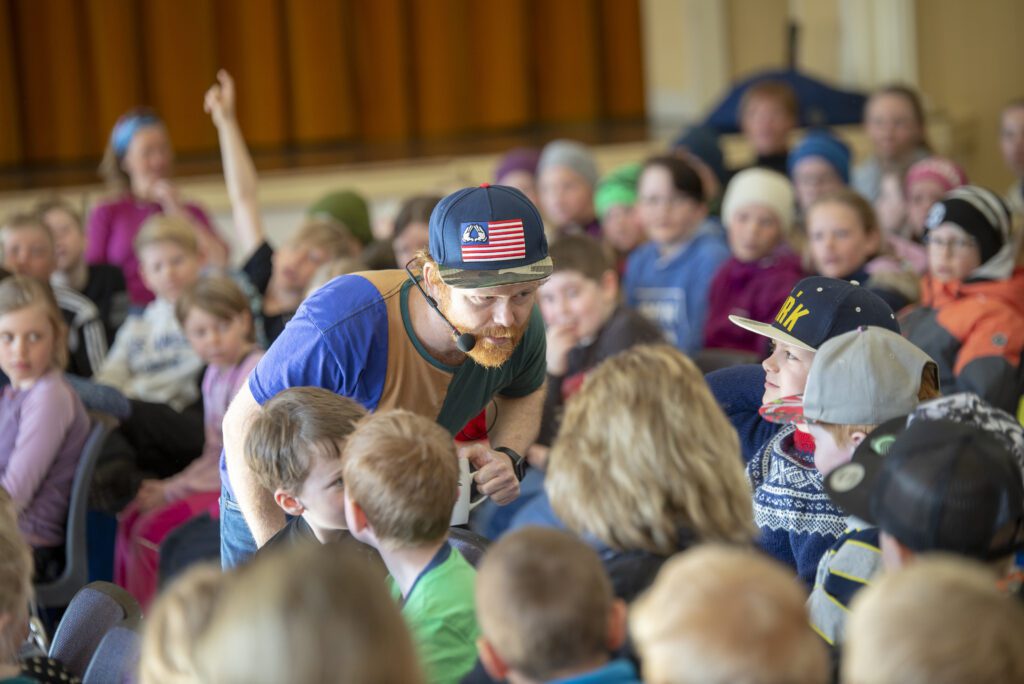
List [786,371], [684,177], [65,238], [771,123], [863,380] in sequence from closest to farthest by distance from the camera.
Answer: [863,380] → [786,371] → [684,177] → [65,238] → [771,123]

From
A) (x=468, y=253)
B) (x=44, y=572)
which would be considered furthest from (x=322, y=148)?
(x=468, y=253)

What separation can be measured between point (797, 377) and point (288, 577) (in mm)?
1465

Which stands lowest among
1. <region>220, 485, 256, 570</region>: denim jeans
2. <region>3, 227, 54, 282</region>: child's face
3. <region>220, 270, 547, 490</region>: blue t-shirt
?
<region>220, 485, 256, 570</region>: denim jeans

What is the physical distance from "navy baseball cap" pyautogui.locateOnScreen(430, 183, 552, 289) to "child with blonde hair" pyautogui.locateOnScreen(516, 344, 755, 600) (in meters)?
0.46

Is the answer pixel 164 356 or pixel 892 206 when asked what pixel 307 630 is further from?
pixel 892 206

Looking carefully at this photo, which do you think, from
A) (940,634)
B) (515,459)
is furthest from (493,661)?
(515,459)

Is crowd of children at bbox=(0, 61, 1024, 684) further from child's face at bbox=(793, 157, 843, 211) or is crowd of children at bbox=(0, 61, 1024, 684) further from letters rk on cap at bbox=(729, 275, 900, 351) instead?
child's face at bbox=(793, 157, 843, 211)

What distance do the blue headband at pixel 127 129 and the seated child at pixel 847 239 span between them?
3.04 m

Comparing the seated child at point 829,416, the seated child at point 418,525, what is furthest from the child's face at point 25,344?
the seated child at point 829,416

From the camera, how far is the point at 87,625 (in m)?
2.32

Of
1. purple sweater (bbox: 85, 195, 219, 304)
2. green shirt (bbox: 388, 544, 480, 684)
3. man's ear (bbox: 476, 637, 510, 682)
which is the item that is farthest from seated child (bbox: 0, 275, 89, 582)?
man's ear (bbox: 476, 637, 510, 682)

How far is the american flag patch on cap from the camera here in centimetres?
234

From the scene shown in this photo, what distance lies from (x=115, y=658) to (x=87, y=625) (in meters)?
0.25

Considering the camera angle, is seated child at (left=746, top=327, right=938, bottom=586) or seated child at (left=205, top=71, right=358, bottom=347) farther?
seated child at (left=205, top=71, right=358, bottom=347)
